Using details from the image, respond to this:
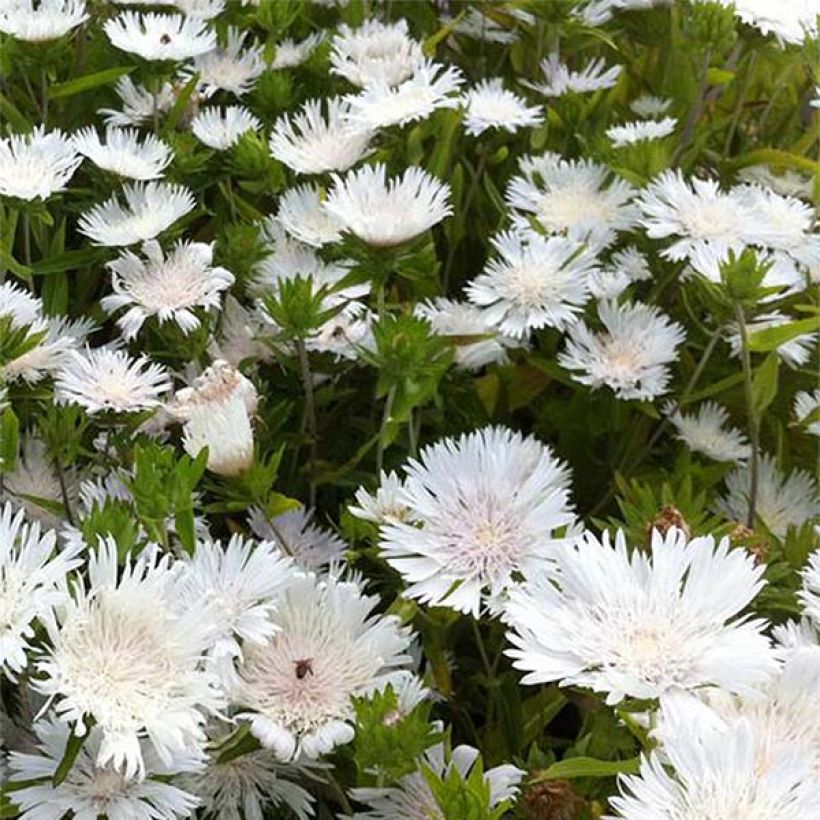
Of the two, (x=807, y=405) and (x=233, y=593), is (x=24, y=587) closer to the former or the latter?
(x=233, y=593)

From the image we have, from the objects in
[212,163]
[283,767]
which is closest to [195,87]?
[212,163]

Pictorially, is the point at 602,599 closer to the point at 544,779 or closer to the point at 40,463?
the point at 544,779

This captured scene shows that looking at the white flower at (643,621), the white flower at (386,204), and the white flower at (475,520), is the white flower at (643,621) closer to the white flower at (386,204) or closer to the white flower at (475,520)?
the white flower at (475,520)

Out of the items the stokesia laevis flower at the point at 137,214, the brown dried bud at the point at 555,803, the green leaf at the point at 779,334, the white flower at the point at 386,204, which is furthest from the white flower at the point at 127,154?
the brown dried bud at the point at 555,803

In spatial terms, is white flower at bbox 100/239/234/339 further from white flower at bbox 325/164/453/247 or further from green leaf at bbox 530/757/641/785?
green leaf at bbox 530/757/641/785

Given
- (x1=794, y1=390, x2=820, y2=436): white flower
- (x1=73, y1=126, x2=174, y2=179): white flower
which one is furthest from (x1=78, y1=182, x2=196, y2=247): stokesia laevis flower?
(x1=794, y1=390, x2=820, y2=436): white flower
